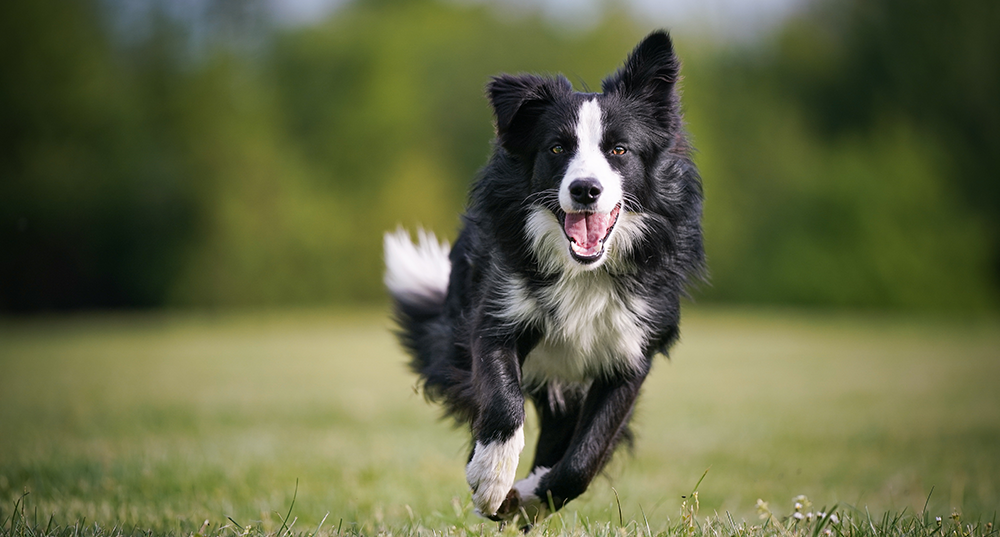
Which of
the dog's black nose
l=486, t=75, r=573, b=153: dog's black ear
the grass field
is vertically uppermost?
l=486, t=75, r=573, b=153: dog's black ear

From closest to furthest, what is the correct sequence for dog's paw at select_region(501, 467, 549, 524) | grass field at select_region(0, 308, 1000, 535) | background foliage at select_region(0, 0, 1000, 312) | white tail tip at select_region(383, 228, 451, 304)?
1. dog's paw at select_region(501, 467, 549, 524)
2. grass field at select_region(0, 308, 1000, 535)
3. white tail tip at select_region(383, 228, 451, 304)
4. background foliage at select_region(0, 0, 1000, 312)

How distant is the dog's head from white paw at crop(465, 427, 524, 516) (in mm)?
791

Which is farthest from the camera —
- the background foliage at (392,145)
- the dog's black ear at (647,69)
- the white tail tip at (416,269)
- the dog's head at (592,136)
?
the background foliage at (392,145)

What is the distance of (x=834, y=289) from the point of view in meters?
28.2

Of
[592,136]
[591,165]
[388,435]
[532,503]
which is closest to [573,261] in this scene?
[591,165]

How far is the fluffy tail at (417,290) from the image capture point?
4734 mm

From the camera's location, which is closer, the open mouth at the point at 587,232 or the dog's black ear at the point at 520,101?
the open mouth at the point at 587,232

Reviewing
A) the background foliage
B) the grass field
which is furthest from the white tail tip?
the background foliage

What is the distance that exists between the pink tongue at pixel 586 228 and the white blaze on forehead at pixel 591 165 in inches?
2.5

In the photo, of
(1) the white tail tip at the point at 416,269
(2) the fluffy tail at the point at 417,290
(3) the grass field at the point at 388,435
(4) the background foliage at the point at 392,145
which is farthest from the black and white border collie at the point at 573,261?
(4) the background foliage at the point at 392,145

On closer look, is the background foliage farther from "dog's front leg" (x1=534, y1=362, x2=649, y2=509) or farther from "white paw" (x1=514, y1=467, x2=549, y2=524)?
"white paw" (x1=514, y1=467, x2=549, y2=524)

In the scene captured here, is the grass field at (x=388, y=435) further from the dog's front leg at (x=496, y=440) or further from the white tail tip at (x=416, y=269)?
the white tail tip at (x=416, y=269)

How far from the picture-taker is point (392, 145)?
91.4 ft

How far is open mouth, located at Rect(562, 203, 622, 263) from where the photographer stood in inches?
141
